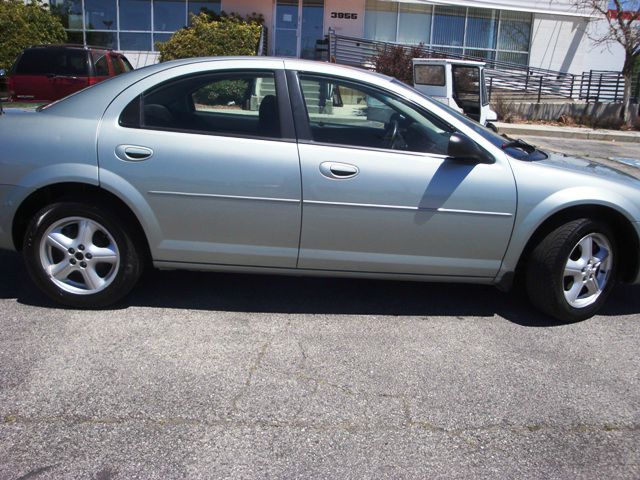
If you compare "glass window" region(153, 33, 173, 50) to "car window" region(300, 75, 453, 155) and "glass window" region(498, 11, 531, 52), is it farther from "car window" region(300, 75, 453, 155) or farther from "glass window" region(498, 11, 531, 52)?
"car window" region(300, 75, 453, 155)

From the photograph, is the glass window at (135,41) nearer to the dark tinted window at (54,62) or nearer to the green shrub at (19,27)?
the green shrub at (19,27)

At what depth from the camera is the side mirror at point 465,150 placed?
13.0ft

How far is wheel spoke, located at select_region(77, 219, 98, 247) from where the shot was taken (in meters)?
4.09

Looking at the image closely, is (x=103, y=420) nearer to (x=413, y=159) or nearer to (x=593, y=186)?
(x=413, y=159)

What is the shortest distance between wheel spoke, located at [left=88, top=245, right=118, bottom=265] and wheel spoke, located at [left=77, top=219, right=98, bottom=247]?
6 cm

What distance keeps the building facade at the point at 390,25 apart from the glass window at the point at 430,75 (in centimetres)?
918

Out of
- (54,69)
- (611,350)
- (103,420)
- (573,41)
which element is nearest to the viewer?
(103,420)

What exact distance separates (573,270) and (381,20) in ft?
67.8

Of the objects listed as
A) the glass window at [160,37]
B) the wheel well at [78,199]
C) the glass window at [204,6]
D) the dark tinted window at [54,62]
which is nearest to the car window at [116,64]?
the dark tinted window at [54,62]

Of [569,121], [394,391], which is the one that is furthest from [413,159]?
[569,121]

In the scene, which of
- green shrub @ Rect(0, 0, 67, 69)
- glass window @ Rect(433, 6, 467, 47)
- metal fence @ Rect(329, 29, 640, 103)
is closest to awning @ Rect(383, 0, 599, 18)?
glass window @ Rect(433, 6, 467, 47)

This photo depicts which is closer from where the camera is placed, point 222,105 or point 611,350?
point 611,350

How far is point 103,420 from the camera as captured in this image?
3012mm

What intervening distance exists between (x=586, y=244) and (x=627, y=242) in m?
0.34
